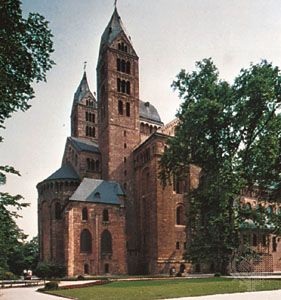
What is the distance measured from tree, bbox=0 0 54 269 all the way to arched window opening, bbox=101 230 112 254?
3551 centimetres

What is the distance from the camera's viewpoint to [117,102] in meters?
60.2

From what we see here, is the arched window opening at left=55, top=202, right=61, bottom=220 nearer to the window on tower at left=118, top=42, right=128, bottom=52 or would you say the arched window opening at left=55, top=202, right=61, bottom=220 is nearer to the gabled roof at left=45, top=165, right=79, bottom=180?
the gabled roof at left=45, top=165, right=79, bottom=180

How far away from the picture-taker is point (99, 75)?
64125 millimetres

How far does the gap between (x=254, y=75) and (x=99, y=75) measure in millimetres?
35468

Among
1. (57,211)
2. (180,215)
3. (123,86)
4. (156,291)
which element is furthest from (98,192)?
(156,291)

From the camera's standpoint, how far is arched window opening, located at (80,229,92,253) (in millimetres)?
49594

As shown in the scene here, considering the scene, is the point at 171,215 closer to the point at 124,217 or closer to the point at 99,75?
the point at 124,217

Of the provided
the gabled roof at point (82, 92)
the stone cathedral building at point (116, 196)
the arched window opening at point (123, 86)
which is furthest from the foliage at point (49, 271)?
the gabled roof at point (82, 92)

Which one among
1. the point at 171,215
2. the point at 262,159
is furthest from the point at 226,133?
the point at 171,215

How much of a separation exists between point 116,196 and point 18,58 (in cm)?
4031

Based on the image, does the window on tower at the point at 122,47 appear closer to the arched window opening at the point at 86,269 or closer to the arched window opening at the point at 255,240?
the arched window opening at the point at 86,269

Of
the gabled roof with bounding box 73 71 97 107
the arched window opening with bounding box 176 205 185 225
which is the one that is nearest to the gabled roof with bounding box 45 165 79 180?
the arched window opening with bounding box 176 205 185 225

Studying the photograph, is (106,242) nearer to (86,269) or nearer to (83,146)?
(86,269)

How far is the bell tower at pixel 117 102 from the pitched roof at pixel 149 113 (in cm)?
727
